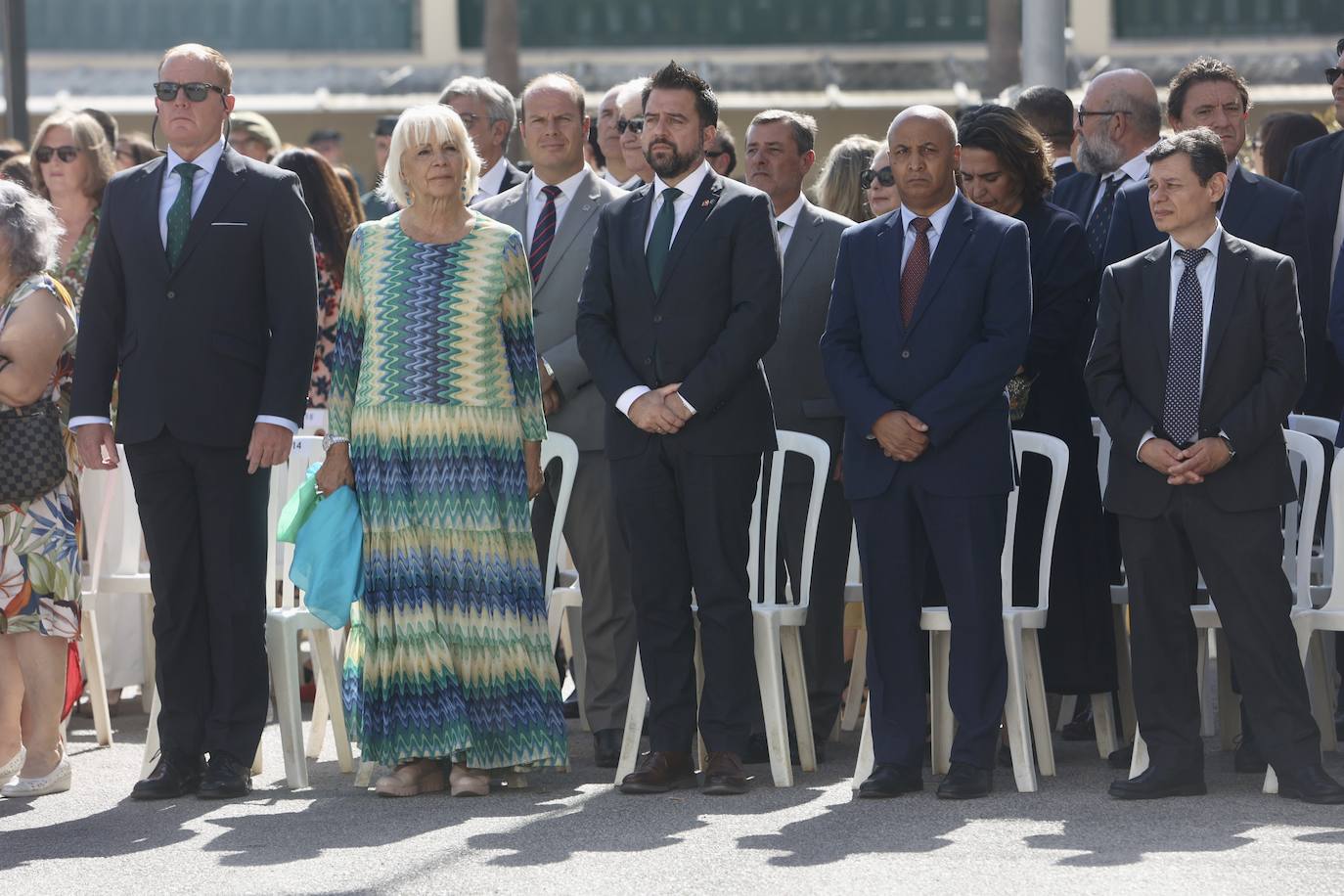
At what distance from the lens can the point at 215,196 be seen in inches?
274

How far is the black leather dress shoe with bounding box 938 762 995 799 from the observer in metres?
Answer: 6.60

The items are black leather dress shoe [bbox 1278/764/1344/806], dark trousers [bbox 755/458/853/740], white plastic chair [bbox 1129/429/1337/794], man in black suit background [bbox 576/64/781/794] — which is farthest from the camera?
dark trousers [bbox 755/458/853/740]

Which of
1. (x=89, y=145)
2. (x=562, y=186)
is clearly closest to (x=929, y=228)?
(x=562, y=186)

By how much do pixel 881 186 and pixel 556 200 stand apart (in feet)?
4.01

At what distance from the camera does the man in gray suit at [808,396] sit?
7602 mm

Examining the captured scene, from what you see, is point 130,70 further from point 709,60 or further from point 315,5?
point 709,60

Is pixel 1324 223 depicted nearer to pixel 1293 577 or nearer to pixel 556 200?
pixel 1293 577

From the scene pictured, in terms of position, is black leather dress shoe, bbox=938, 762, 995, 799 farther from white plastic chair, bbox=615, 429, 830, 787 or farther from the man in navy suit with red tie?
white plastic chair, bbox=615, 429, 830, 787

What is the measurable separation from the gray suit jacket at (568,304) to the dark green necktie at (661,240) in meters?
0.63

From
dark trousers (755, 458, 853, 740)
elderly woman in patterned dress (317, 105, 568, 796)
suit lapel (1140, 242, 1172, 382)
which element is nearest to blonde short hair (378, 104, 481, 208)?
elderly woman in patterned dress (317, 105, 568, 796)

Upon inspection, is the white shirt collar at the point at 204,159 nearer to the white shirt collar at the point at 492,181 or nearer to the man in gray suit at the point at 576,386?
the man in gray suit at the point at 576,386

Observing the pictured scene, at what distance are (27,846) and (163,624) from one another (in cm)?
94

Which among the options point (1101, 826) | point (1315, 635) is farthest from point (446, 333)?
point (1315, 635)

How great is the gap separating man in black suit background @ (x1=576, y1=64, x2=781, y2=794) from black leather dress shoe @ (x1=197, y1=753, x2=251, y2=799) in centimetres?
120
